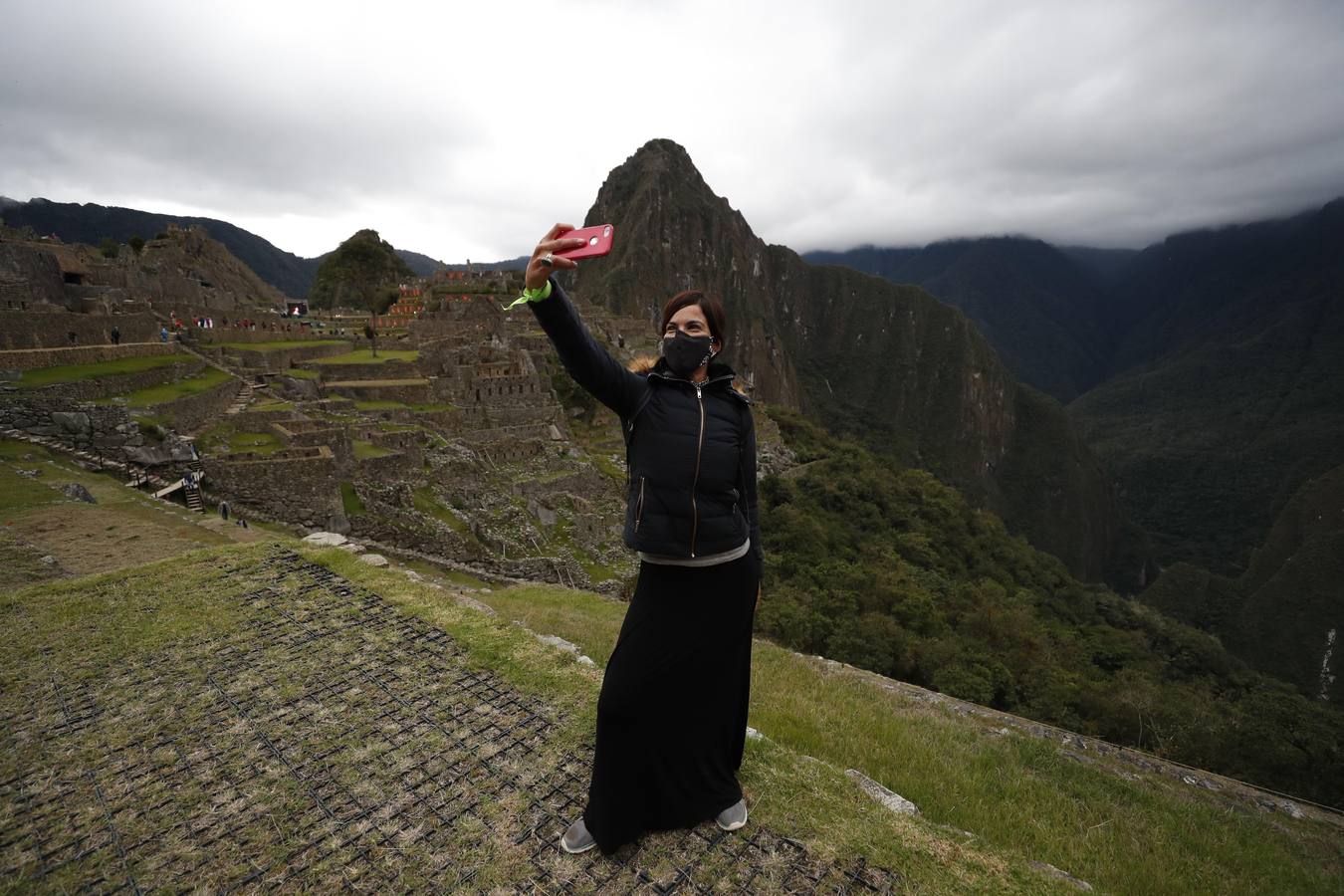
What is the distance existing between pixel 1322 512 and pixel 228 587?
10299 centimetres

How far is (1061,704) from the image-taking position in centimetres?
1378

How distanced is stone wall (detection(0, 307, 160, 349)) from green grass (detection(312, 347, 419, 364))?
20.4ft

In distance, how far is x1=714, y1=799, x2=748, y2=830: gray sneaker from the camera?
3.05 m

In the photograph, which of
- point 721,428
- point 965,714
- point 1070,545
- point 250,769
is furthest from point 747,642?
point 1070,545

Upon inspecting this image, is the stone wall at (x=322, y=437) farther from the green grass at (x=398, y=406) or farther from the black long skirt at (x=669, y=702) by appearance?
the black long skirt at (x=669, y=702)

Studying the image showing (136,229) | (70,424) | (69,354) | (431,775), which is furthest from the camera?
(136,229)

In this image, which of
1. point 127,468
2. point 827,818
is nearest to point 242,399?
point 127,468

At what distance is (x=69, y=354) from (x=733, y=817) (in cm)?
2051

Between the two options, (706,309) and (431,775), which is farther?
(431,775)

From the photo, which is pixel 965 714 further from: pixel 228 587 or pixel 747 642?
pixel 228 587

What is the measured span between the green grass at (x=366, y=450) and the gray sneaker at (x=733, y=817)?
14387 millimetres

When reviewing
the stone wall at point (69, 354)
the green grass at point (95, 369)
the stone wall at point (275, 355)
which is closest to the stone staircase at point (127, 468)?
the green grass at point (95, 369)

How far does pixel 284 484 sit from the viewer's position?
1227 centimetres

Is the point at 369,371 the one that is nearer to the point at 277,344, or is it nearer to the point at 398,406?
the point at 398,406
